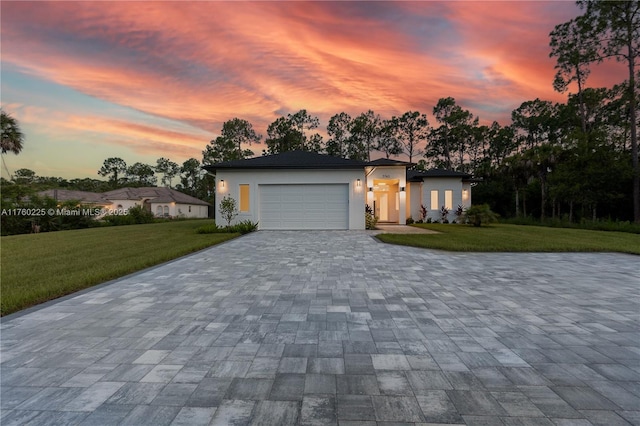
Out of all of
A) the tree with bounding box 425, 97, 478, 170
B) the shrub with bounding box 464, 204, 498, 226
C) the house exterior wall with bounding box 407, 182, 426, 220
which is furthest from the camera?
the tree with bounding box 425, 97, 478, 170

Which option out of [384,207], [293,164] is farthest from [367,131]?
[293,164]

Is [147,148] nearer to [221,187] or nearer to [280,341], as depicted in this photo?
[221,187]

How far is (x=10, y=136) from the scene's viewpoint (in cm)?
1727

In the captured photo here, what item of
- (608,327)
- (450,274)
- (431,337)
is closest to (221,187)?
(450,274)

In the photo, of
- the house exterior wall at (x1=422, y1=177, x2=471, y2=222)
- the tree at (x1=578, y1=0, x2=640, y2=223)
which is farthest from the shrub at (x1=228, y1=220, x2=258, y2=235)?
the tree at (x1=578, y1=0, x2=640, y2=223)

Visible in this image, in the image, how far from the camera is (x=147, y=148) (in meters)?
21.5

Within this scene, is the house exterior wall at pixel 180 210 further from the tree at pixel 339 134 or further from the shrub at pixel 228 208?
the shrub at pixel 228 208

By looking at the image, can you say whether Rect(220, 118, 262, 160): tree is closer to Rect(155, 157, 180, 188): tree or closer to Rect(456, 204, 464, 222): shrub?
Rect(456, 204, 464, 222): shrub

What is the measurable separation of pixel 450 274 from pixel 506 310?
5.86ft

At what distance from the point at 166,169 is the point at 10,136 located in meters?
35.2

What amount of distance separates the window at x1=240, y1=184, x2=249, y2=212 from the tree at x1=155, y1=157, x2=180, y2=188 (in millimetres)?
44449

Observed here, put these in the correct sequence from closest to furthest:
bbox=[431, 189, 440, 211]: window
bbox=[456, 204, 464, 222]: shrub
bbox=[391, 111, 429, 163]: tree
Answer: bbox=[456, 204, 464, 222]: shrub
bbox=[431, 189, 440, 211]: window
bbox=[391, 111, 429, 163]: tree

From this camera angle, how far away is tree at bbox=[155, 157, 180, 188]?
165 feet

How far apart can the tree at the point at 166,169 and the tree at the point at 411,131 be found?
4134 centimetres
